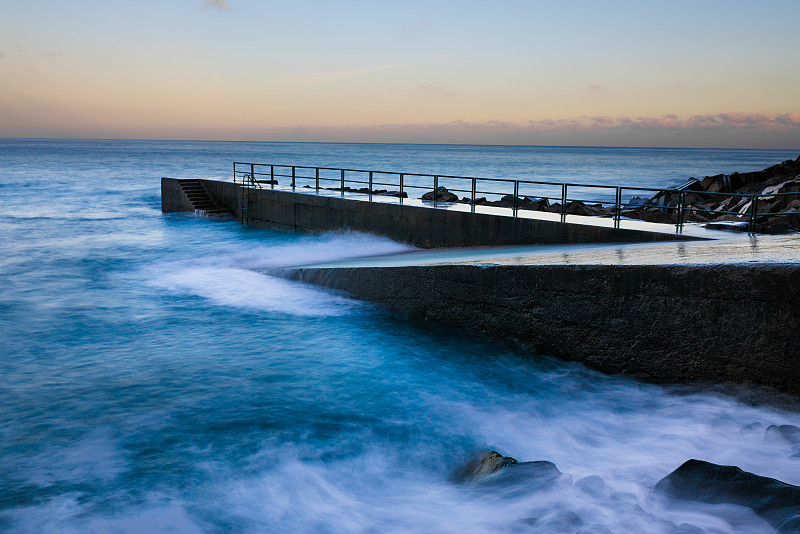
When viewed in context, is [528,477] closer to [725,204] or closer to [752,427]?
[752,427]

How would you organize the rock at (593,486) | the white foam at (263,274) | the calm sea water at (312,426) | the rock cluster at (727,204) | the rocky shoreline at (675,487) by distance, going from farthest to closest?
the rock cluster at (727,204), the white foam at (263,274), the rock at (593,486), the calm sea water at (312,426), the rocky shoreline at (675,487)

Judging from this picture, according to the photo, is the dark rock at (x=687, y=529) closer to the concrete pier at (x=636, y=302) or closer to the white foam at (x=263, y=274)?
the concrete pier at (x=636, y=302)

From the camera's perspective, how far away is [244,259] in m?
15.6

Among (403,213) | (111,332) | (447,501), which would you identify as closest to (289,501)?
(447,501)

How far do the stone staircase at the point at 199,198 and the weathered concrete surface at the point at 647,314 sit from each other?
55.9ft

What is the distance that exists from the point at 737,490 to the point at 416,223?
432 inches

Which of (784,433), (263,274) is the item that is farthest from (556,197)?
(784,433)

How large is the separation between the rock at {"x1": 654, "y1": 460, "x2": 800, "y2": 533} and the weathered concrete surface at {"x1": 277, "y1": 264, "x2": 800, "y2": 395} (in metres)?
1.77

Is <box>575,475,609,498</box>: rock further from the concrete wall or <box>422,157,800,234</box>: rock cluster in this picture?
the concrete wall

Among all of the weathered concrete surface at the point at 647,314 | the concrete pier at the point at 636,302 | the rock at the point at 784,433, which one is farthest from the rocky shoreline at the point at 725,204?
the rock at the point at 784,433

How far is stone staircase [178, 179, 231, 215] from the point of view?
78.3 ft

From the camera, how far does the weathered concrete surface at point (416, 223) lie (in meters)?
11.5

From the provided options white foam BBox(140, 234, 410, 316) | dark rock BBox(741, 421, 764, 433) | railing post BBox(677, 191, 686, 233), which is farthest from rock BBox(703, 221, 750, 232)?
white foam BBox(140, 234, 410, 316)

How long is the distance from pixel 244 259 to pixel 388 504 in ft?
37.5
